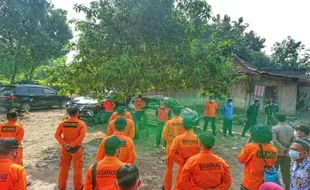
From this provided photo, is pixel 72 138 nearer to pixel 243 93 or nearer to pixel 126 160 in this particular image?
pixel 126 160

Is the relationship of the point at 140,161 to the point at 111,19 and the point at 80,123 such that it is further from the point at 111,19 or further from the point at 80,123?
the point at 111,19

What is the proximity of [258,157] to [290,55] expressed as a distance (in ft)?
130

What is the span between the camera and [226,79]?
10.4 meters

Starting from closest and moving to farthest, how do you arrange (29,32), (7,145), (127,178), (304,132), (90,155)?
(127,178), (7,145), (304,132), (90,155), (29,32)

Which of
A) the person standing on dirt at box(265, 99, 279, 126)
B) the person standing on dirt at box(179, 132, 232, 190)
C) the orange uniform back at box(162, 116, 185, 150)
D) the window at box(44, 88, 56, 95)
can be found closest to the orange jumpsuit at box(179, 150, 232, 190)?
the person standing on dirt at box(179, 132, 232, 190)

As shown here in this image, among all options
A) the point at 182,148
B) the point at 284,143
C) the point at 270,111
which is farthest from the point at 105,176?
the point at 270,111

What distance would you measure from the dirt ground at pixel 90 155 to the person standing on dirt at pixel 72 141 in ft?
1.90

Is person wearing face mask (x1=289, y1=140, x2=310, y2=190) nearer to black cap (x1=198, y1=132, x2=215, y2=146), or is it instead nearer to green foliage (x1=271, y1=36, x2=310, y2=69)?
black cap (x1=198, y1=132, x2=215, y2=146)

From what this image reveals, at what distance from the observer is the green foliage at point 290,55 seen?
3819cm

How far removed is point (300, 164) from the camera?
3.69 metres

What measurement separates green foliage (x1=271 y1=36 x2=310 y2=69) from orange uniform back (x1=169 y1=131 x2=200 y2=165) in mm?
36481

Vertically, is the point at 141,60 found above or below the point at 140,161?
above

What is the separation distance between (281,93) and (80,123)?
58.6 feet

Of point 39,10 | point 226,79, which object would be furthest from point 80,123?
point 39,10
